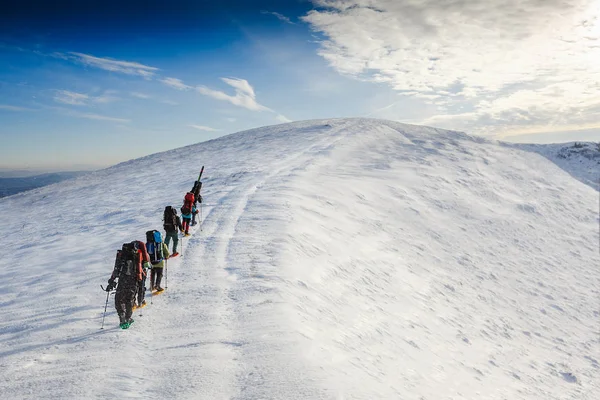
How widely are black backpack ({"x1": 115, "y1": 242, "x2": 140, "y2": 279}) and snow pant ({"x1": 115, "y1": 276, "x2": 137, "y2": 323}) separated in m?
0.10

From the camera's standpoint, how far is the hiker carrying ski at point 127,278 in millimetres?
7223

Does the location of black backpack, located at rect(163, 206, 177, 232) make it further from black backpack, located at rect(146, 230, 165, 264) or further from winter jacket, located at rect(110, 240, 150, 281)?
winter jacket, located at rect(110, 240, 150, 281)

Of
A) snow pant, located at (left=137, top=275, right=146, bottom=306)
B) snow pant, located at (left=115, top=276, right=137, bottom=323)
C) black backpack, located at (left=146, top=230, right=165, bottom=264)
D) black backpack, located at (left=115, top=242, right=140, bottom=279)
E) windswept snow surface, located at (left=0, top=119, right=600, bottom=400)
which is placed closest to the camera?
windswept snow surface, located at (left=0, top=119, right=600, bottom=400)

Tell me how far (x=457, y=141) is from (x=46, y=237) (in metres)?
42.8

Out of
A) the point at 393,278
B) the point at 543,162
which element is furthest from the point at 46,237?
the point at 543,162

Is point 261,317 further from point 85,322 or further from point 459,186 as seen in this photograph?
point 459,186

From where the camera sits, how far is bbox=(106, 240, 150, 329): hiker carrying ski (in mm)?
7223

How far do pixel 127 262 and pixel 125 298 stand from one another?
28.8 inches

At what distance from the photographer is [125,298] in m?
7.23

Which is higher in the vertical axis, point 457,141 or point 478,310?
point 457,141

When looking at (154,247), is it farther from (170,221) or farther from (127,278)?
(170,221)

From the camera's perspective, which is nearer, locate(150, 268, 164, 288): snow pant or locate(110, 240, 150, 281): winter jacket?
locate(110, 240, 150, 281): winter jacket

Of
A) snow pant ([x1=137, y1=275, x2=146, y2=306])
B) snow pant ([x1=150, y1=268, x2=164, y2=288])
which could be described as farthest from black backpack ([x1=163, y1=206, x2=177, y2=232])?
snow pant ([x1=137, y1=275, x2=146, y2=306])

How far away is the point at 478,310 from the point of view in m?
13.6
